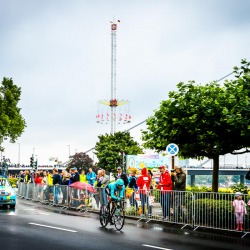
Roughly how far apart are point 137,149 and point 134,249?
74.8m

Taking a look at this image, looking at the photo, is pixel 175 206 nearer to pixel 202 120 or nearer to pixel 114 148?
pixel 202 120

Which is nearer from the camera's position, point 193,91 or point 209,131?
point 209,131

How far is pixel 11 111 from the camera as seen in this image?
1791 inches

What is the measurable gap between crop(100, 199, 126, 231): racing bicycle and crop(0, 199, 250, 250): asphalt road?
0.20 m

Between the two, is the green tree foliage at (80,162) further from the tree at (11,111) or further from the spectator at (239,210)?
the spectator at (239,210)

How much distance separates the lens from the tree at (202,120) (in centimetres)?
2139

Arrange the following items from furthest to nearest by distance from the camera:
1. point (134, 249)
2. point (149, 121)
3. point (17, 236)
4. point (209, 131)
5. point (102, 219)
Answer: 1. point (149, 121)
2. point (209, 131)
3. point (102, 219)
4. point (17, 236)
5. point (134, 249)

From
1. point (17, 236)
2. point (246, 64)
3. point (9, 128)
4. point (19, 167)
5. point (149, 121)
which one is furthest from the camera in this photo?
point (19, 167)

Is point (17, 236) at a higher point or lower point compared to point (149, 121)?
lower

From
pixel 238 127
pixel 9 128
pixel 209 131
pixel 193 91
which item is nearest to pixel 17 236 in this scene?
pixel 238 127

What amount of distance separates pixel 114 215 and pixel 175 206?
2322 millimetres

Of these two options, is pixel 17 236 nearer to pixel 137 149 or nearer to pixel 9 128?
pixel 9 128

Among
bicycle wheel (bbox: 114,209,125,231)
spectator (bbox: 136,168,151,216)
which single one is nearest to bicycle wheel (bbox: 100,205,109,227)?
bicycle wheel (bbox: 114,209,125,231)

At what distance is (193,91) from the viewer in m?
23.3
